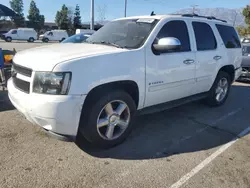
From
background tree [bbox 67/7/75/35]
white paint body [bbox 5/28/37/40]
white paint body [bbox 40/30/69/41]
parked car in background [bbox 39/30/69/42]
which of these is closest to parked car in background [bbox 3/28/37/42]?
white paint body [bbox 5/28/37/40]

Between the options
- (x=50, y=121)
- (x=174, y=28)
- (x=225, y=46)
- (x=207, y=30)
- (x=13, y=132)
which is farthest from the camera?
(x=225, y=46)

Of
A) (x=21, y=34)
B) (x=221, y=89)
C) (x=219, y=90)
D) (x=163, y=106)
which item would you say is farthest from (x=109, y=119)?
(x=21, y=34)

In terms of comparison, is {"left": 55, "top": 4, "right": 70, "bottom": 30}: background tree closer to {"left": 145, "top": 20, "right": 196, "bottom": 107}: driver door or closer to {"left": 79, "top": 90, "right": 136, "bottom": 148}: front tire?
{"left": 145, "top": 20, "right": 196, "bottom": 107}: driver door

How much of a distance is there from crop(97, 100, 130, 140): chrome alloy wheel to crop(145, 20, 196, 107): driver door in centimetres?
45

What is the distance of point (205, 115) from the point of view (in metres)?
5.32

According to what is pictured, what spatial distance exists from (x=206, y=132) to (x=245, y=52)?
7480 mm

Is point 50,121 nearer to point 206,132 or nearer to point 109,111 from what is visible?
point 109,111

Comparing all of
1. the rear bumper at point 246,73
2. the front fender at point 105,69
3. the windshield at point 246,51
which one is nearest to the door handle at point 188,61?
the front fender at point 105,69

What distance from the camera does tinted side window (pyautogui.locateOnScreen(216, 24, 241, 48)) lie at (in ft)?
18.3

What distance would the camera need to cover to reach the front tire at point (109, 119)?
325 cm

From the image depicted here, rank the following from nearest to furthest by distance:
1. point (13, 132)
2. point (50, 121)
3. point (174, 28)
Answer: point (50, 121), point (13, 132), point (174, 28)

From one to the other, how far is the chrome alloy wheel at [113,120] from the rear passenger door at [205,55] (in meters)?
1.84

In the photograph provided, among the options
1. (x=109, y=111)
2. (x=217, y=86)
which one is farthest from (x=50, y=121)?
(x=217, y=86)

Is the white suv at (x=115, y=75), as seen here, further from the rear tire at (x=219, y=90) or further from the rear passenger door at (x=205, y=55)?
the rear tire at (x=219, y=90)
